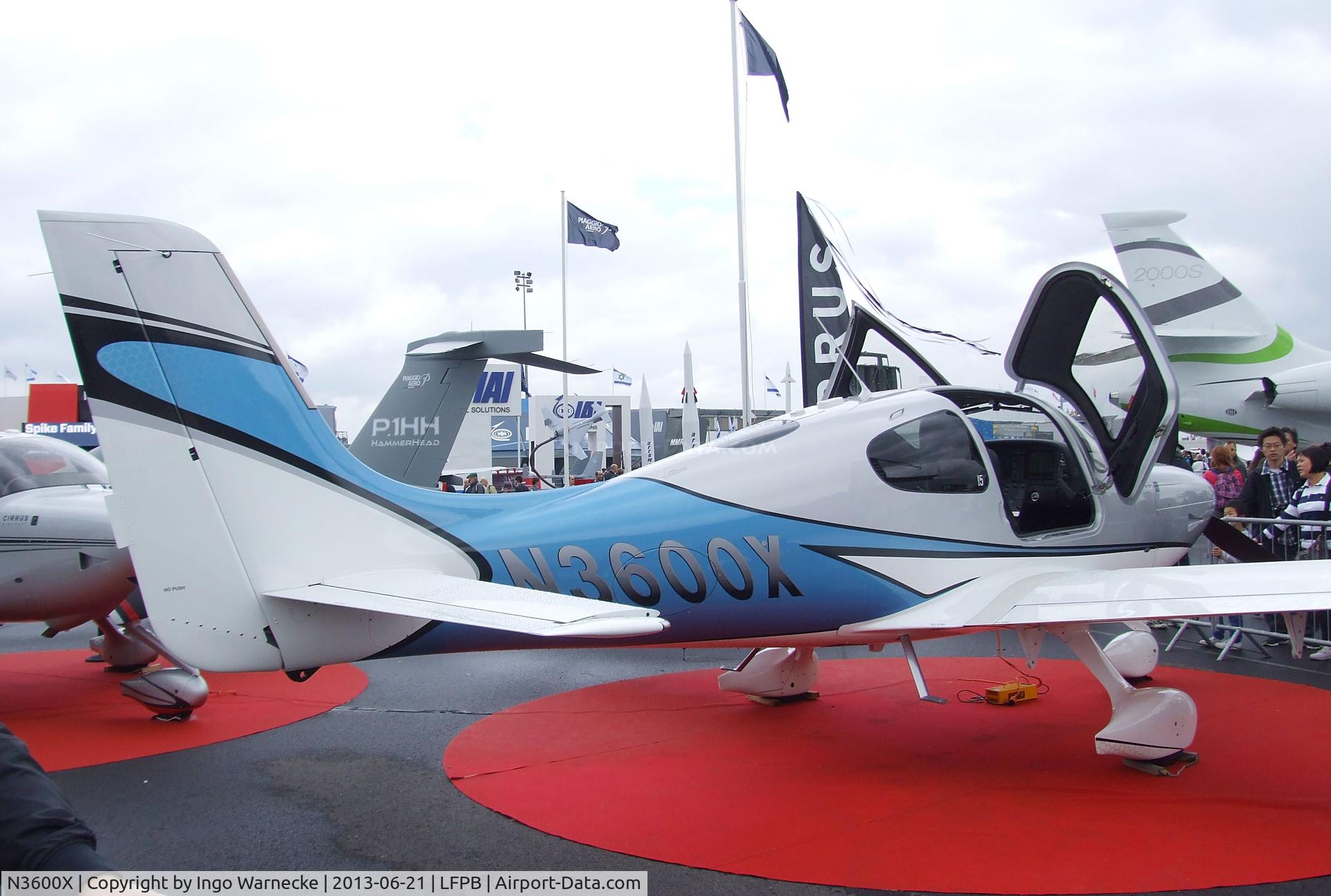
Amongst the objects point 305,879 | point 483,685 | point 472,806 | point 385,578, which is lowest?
point 483,685

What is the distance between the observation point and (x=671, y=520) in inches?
179

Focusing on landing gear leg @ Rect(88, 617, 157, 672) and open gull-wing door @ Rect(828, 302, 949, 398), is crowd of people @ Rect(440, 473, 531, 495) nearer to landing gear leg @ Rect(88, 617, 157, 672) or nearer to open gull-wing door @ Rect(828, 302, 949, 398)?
landing gear leg @ Rect(88, 617, 157, 672)

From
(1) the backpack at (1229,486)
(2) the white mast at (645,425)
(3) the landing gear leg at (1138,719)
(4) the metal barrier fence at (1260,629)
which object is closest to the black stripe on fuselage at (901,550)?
(3) the landing gear leg at (1138,719)

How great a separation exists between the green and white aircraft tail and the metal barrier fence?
5997 millimetres

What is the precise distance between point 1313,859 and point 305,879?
4.06 m

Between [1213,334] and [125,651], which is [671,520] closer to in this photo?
[125,651]

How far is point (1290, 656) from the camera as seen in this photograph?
764 cm

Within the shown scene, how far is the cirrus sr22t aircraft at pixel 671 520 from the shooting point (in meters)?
3.75

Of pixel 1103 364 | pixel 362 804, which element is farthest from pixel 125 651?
pixel 1103 364

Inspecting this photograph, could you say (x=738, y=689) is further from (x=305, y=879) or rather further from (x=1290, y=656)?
(x=1290, y=656)

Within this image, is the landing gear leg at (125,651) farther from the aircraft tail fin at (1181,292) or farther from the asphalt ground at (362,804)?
the aircraft tail fin at (1181,292)

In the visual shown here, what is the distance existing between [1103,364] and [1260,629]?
13.5 feet

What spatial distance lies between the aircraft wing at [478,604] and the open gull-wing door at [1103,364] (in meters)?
3.76

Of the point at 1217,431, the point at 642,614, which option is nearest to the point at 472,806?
the point at 642,614
